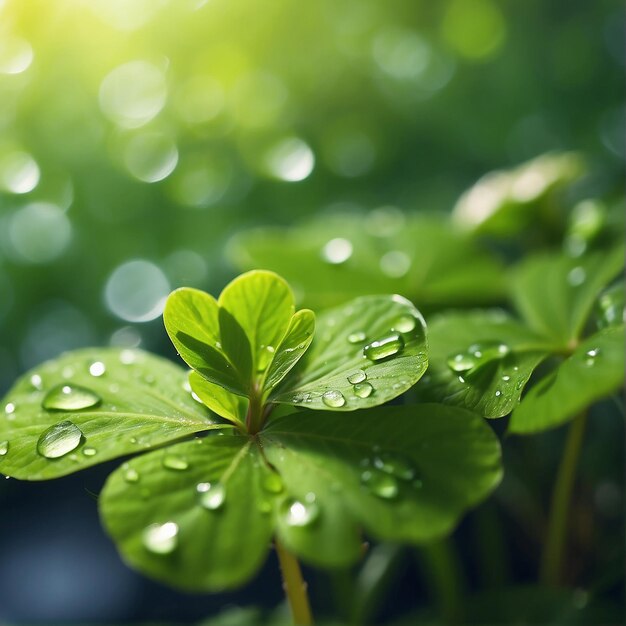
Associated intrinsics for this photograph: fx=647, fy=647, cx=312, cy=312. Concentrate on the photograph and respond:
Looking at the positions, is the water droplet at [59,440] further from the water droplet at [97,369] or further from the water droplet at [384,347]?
the water droplet at [384,347]

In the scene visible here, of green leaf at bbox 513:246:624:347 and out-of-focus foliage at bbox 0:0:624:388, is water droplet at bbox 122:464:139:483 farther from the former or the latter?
out-of-focus foliage at bbox 0:0:624:388

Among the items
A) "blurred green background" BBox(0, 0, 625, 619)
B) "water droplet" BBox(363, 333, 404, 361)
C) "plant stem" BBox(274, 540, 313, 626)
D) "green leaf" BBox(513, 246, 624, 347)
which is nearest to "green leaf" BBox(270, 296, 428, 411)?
"water droplet" BBox(363, 333, 404, 361)

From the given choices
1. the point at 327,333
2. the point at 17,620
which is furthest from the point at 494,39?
the point at 17,620

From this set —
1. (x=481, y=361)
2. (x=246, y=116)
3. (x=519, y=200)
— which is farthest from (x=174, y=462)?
(x=246, y=116)

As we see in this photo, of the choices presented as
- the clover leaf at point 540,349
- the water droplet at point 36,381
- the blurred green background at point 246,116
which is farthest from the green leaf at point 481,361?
the blurred green background at point 246,116

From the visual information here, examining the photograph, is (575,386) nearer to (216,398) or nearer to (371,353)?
(371,353)

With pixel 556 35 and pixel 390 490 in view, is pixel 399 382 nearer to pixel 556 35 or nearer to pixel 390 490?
pixel 390 490
